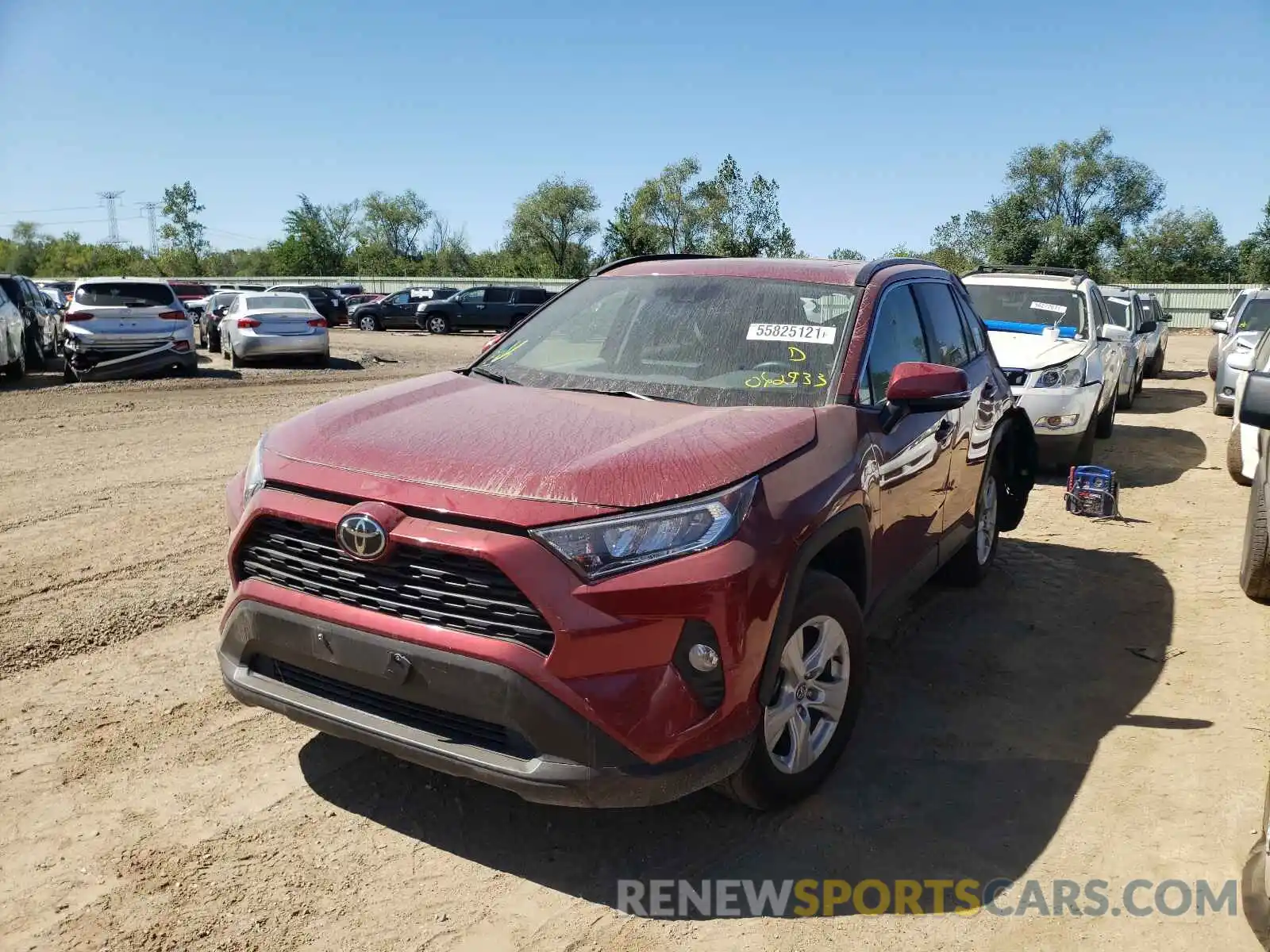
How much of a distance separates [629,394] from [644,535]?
44.1 inches

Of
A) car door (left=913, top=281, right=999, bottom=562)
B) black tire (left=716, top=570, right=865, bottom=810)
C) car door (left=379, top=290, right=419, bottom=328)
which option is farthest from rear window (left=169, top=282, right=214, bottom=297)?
black tire (left=716, top=570, right=865, bottom=810)

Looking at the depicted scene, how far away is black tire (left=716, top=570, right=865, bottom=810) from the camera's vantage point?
9.75ft

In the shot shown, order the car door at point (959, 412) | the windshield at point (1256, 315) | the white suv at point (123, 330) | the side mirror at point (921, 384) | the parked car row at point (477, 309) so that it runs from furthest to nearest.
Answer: the parked car row at point (477, 309) < the white suv at point (123, 330) < the windshield at point (1256, 315) < the car door at point (959, 412) < the side mirror at point (921, 384)

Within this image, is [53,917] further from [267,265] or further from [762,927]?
[267,265]

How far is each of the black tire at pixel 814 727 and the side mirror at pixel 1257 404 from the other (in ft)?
4.24

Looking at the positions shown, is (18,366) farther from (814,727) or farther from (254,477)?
(814,727)

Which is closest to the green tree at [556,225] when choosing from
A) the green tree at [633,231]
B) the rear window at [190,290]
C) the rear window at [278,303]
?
the green tree at [633,231]

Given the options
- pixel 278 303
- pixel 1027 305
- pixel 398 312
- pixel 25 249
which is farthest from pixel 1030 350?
pixel 25 249

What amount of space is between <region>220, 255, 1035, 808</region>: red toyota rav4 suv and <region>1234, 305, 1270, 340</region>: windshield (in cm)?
1293

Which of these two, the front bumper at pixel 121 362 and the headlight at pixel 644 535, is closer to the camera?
the headlight at pixel 644 535

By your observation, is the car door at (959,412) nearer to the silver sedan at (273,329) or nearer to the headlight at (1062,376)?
the headlight at (1062,376)

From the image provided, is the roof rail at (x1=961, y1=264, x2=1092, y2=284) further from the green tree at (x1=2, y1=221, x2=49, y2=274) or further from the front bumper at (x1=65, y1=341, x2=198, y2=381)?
the green tree at (x1=2, y1=221, x2=49, y2=274)

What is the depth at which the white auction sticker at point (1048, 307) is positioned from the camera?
9.98 m

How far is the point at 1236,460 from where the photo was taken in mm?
8500
